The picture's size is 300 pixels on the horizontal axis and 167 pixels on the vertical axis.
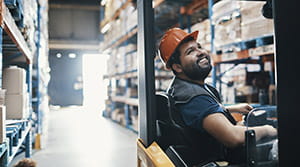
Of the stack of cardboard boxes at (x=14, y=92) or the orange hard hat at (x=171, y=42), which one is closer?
the orange hard hat at (x=171, y=42)

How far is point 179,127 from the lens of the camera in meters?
1.65

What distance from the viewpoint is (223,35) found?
13.3 ft

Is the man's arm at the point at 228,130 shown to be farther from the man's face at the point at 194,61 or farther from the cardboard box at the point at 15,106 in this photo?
the cardboard box at the point at 15,106

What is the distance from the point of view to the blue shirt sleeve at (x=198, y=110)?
152 centimetres

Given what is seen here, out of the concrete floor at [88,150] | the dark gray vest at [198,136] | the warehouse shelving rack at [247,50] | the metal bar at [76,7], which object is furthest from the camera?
the metal bar at [76,7]

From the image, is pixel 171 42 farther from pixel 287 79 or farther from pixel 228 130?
pixel 287 79

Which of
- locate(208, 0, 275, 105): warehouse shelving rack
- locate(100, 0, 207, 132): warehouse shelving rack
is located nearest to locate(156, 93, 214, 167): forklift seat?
locate(208, 0, 275, 105): warehouse shelving rack

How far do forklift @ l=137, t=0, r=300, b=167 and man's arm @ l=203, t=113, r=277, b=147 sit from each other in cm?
5

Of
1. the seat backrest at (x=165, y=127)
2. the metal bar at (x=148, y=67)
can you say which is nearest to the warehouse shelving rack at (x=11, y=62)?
the metal bar at (x=148, y=67)

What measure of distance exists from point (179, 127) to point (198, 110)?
17 cm

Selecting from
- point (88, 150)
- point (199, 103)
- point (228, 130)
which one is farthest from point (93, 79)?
point (228, 130)

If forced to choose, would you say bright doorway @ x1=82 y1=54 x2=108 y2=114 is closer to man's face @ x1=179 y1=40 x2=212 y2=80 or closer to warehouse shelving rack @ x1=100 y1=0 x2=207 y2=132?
warehouse shelving rack @ x1=100 y1=0 x2=207 y2=132

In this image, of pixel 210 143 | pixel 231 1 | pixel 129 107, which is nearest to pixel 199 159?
pixel 210 143

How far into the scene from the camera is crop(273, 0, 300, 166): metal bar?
0.70 m
